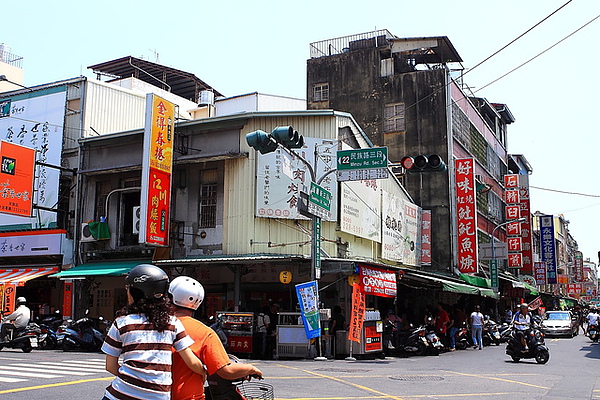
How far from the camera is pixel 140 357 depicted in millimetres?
3613

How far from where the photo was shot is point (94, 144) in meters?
23.5

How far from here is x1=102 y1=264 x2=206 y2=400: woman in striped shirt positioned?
3.60 meters

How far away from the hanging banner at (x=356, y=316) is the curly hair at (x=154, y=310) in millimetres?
13664

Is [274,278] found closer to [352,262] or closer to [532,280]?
[352,262]

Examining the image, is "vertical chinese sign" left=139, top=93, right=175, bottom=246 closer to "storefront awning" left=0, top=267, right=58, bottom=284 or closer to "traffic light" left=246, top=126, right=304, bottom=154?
"storefront awning" left=0, top=267, right=58, bottom=284

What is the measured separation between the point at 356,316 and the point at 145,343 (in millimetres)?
13922

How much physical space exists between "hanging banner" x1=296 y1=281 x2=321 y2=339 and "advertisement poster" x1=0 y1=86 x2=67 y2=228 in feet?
40.0

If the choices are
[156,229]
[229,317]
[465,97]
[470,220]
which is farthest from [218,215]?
[465,97]

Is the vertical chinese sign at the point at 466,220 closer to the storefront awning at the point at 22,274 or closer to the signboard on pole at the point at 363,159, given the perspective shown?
the signboard on pole at the point at 363,159

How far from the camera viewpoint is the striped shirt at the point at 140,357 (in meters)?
3.59

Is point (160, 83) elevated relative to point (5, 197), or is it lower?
elevated

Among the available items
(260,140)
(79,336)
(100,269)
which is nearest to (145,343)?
(260,140)

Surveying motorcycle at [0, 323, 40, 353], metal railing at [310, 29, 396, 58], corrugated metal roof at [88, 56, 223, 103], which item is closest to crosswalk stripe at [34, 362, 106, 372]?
motorcycle at [0, 323, 40, 353]

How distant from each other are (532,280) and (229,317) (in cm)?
3804
